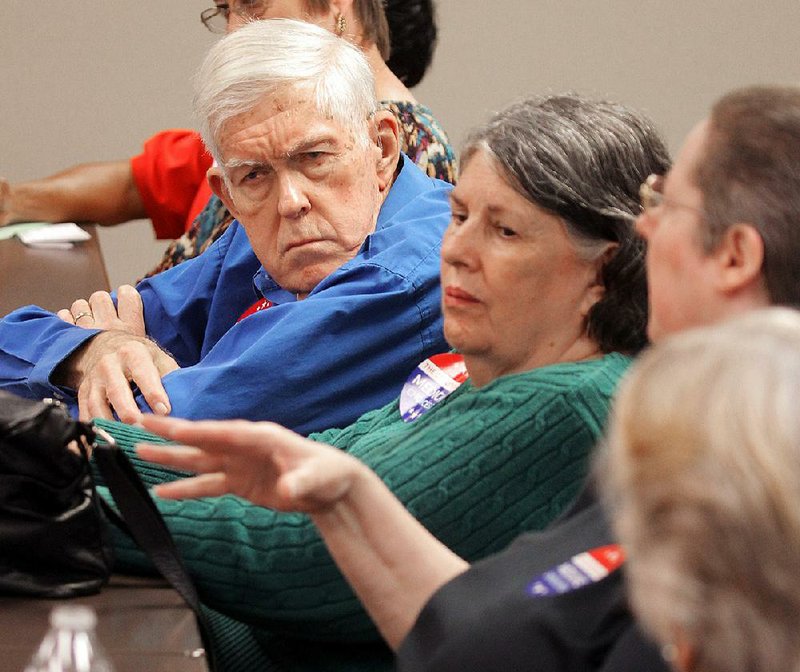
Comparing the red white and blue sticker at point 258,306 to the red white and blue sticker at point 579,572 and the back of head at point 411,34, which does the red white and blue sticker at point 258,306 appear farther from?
the red white and blue sticker at point 579,572

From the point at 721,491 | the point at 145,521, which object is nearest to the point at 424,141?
the point at 145,521

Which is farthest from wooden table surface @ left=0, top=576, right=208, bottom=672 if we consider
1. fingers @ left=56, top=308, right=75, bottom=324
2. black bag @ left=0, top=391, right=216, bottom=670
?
fingers @ left=56, top=308, right=75, bottom=324

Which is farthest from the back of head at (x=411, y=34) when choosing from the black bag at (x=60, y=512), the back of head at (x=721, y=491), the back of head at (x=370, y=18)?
the back of head at (x=721, y=491)

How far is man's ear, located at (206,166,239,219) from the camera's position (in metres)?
2.25

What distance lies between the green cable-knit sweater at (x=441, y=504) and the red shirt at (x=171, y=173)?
1941mm

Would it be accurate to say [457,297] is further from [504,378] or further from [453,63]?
[453,63]

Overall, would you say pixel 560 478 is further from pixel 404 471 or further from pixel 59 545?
pixel 59 545

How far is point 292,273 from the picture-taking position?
217 cm

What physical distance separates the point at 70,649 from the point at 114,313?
1428 mm

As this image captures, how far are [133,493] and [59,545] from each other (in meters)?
0.11

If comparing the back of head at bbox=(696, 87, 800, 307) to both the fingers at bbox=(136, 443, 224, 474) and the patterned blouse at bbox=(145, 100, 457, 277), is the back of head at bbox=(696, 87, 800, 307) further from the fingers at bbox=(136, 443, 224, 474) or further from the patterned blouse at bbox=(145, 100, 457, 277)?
the patterned blouse at bbox=(145, 100, 457, 277)

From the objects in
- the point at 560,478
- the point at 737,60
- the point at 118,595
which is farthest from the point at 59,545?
the point at 737,60

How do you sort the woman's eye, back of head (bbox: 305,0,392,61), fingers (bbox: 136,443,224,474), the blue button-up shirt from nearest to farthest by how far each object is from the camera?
fingers (bbox: 136,443,224,474) → the woman's eye → the blue button-up shirt → back of head (bbox: 305,0,392,61)

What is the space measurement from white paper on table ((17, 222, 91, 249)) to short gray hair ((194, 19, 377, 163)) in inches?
42.6
